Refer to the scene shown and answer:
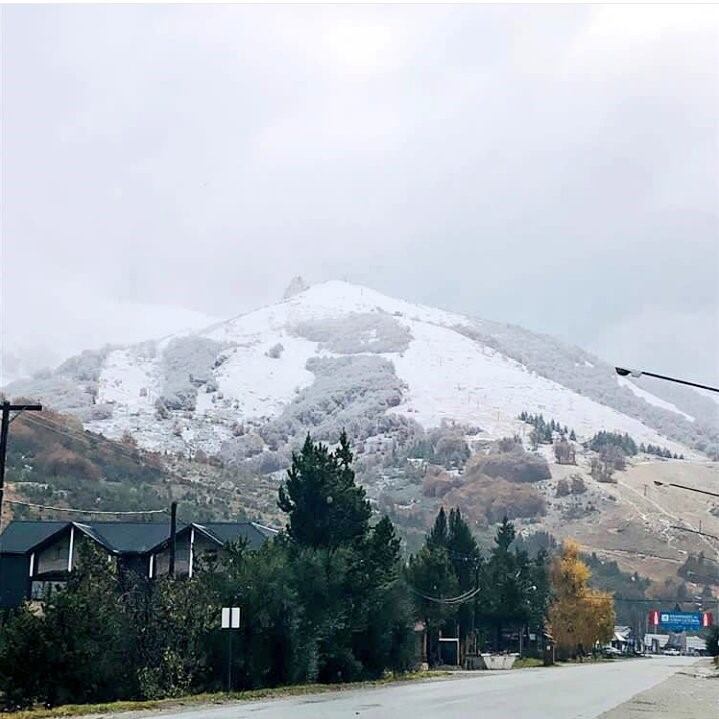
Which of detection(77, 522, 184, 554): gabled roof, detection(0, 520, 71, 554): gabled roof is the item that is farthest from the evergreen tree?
detection(0, 520, 71, 554): gabled roof

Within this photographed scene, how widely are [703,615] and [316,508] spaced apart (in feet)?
288

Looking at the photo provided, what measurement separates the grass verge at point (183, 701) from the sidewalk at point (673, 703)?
11292 mm

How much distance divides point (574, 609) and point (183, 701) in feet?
259

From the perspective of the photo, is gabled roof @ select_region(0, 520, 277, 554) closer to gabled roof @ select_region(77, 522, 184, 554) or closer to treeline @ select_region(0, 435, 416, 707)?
gabled roof @ select_region(77, 522, 184, 554)

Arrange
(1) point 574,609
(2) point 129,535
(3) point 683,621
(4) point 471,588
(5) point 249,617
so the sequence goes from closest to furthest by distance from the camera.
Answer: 1. (5) point 249,617
2. (2) point 129,535
3. (4) point 471,588
4. (1) point 574,609
5. (3) point 683,621

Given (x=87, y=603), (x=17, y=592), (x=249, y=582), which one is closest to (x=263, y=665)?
(x=249, y=582)

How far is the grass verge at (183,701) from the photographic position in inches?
1219

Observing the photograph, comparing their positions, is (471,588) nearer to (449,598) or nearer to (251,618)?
(449,598)

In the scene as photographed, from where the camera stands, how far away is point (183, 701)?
119ft

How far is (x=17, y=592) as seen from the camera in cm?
6962

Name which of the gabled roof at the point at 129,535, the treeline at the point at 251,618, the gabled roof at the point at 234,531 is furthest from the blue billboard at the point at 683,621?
the treeline at the point at 251,618

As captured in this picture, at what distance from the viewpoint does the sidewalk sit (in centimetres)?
3481

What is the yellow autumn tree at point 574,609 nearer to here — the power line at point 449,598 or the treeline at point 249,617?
the power line at point 449,598

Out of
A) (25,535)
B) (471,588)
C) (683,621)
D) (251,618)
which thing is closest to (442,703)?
(251,618)
